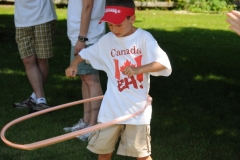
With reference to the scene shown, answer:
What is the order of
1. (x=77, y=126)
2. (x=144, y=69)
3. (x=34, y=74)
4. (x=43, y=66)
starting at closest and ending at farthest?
1. (x=144, y=69)
2. (x=77, y=126)
3. (x=34, y=74)
4. (x=43, y=66)

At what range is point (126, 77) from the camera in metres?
4.47

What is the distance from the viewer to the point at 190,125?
21.1 ft

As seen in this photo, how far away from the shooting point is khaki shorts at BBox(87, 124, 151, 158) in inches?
178

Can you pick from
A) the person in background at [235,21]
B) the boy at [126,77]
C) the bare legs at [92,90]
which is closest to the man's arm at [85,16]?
the bare legs at [92,90]

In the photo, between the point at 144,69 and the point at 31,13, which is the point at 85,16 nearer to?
the point at 31,13

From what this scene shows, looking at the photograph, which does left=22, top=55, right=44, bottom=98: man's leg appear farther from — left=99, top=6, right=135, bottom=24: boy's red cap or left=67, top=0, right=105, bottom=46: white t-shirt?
left=99, top=6, right=135, bottom=24: boy's red cap

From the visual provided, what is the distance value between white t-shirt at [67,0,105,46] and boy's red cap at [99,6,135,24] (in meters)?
1.23

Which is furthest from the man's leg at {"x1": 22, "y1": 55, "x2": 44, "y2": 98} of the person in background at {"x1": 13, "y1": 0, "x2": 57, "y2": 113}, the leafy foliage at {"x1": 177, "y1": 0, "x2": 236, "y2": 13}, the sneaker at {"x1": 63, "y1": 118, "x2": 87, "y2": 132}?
the leafy foliage at {"x1": 177, "y1": 0, "x2": 236, "y2": 13}

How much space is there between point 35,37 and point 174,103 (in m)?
2.08

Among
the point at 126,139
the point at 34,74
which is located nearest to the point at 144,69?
the point at 126,139

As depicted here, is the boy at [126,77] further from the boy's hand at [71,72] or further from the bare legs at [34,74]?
the bare legs at [34,74]

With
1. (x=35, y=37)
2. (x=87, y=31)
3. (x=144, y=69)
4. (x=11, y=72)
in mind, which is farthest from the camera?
(x=11, y=72)

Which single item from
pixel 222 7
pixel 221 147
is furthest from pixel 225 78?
pixel 222 7

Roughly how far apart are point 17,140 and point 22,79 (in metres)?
2.89
